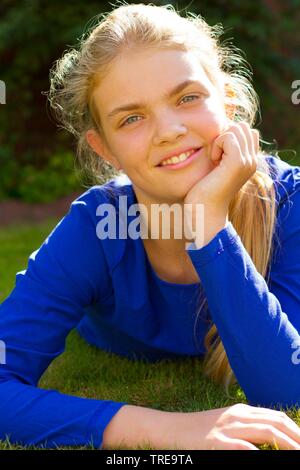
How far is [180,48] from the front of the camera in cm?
254

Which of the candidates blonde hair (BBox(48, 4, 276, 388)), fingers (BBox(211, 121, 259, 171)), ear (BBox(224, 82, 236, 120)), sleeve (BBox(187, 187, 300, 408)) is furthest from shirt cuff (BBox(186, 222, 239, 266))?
ear (BBox(224, 82, 236, 120))

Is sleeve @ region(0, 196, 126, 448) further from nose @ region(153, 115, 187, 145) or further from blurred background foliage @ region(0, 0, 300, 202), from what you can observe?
blurred background foliage @ region(0, 0, 300, 202)

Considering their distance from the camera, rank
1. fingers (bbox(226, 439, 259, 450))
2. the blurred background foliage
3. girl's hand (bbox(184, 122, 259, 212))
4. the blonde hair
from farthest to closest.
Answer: the blurred background foliage < the blonde hair < girl's hand (bbox(184, 122, 259, 212)) < fingers (bbox(226, 439, 259, 450))

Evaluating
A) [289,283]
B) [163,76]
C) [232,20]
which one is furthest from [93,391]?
[232,20]

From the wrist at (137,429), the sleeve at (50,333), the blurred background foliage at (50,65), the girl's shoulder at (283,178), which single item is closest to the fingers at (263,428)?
the wrist at (137,429)

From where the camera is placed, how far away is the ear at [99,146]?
2752mm

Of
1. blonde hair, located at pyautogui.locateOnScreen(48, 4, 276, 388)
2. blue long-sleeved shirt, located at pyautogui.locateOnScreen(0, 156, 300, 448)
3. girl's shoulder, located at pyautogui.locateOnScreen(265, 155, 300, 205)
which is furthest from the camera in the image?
girl's shoulder, located at pyautogui.locateOnScreen(265, 155, 300, 205)

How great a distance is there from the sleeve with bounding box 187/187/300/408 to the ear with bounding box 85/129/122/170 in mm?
572

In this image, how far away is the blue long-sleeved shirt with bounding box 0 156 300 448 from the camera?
2260mm

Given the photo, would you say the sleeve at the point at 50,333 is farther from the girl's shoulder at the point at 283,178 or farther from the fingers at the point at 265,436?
the girl's shoulder at the point at 283,178

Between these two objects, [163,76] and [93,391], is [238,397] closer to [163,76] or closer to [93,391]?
[93,391]

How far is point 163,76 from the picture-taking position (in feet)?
7.98

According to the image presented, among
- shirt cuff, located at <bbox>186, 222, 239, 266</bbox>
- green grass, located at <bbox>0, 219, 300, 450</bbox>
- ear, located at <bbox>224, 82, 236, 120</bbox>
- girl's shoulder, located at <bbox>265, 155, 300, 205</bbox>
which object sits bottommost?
green grass, located at <bbox>0, 219, 300, 450</bbox>

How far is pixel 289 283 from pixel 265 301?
0.32 m
